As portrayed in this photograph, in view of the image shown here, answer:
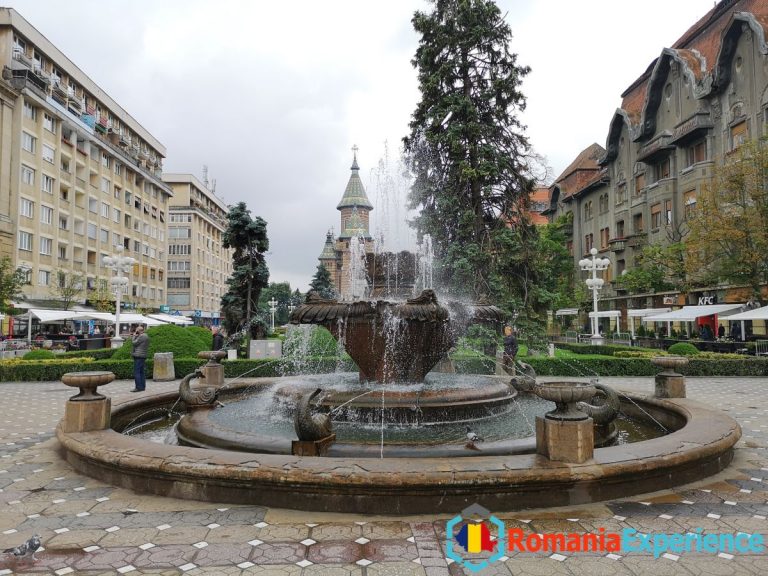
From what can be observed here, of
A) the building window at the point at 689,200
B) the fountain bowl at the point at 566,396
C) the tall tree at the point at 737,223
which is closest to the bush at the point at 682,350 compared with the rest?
the tall tree at the point at 737,223

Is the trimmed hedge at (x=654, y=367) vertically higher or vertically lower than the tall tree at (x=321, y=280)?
lower

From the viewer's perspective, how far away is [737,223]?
78.7ft

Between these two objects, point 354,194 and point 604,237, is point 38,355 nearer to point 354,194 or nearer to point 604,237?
point 604,237

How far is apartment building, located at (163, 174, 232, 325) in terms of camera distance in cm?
7475

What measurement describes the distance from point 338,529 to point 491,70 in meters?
22.2

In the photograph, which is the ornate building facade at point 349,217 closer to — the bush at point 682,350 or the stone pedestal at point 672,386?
the bush at point 682,350

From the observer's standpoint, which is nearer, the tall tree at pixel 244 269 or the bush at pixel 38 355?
the bush at pixel 38 355

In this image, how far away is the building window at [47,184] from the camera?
39625mm

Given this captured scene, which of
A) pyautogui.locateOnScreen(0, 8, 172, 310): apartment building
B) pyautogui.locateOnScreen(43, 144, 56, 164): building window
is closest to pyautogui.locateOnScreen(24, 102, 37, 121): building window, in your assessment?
pyautogui.locateOnScreen(0, 8, 172, 310): apartment building

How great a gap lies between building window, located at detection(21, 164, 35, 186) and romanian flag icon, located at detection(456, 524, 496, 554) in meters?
43.4

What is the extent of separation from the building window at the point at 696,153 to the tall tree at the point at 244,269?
27.4 metres

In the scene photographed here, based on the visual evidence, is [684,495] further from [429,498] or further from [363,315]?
[363,315]

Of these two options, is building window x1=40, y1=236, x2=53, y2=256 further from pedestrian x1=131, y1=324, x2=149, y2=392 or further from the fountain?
the fountain

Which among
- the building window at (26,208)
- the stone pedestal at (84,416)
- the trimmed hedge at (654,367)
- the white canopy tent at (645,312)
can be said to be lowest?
the trimmed hedge at (654,367)
